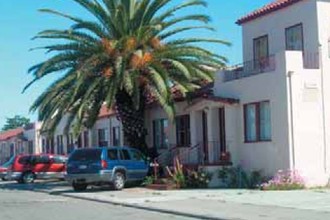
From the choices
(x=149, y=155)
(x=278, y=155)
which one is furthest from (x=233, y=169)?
(x=149, y=155)

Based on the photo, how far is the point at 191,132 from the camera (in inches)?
1288

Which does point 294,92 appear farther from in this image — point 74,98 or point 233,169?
point 74,98

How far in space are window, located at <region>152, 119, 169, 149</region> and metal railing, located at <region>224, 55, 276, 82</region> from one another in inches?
263

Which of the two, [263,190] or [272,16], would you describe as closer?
[263,190]

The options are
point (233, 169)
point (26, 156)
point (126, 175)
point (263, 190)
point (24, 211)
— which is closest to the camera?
point (24, 211)

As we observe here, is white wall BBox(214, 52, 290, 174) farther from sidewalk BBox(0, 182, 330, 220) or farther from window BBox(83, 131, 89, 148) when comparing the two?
window BBox(83, 131, 89, 148)

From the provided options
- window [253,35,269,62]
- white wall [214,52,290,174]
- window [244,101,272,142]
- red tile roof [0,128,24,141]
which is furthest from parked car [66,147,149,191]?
red tile roof [0,128,24,141]

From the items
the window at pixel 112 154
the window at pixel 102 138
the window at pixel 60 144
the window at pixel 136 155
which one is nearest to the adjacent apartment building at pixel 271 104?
the window at pixel 136 155

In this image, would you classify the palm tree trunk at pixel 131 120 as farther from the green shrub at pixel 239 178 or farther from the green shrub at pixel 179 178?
the green shrub at pixel 239 178

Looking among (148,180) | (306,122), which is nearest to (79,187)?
(148,180)

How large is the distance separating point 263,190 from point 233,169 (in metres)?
2.97

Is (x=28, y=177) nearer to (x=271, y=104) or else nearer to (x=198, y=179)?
(x=198, y=179)

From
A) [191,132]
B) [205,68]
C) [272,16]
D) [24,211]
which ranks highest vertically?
[272,16]

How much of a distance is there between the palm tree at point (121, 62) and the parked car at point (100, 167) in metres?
2.37
